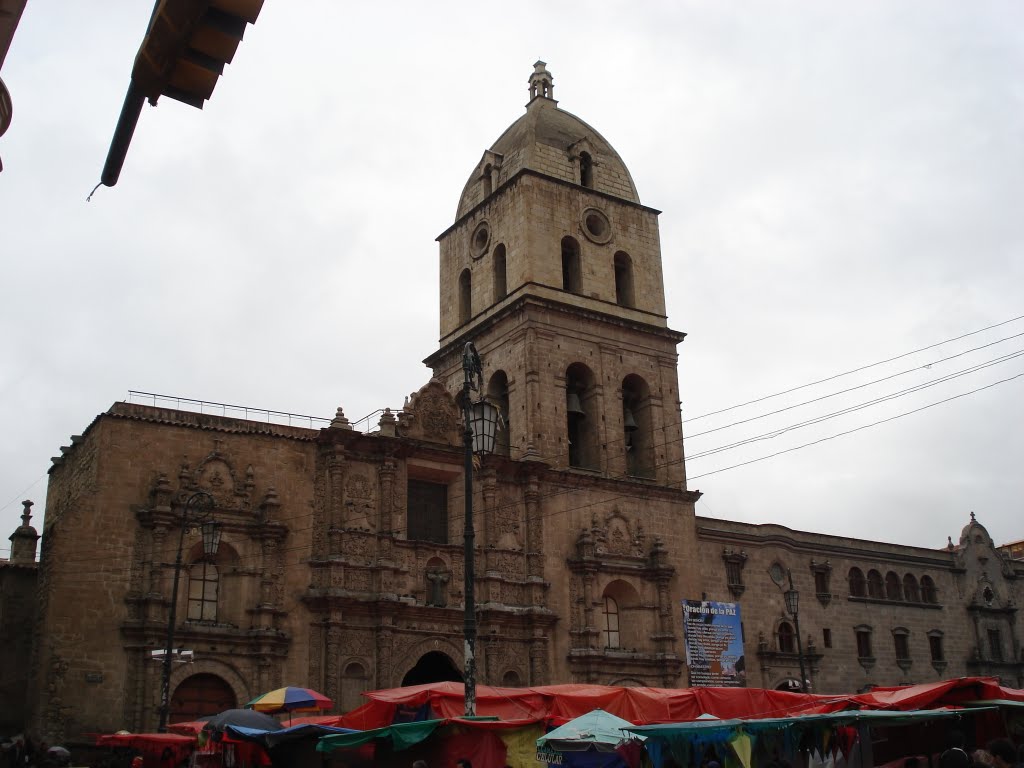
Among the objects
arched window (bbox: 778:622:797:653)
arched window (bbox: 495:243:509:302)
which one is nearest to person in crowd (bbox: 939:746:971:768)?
arched window (bbox: 778:622:797:653)

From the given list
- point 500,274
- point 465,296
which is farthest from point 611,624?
point 465,296

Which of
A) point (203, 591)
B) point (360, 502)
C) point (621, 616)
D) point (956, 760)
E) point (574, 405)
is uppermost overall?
point (574, 405)

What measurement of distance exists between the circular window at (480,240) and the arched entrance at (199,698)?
18265mm

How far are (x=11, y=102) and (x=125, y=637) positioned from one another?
20.4 m

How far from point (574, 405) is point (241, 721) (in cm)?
1975

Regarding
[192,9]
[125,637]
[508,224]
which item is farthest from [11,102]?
[508,224]

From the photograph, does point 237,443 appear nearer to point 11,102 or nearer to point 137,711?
point 137,711

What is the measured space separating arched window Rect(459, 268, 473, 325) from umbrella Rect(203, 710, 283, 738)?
2236cm

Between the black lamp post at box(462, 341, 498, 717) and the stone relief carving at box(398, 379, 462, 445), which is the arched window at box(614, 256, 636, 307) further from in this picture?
the black lamp post at box(462, 341, 498, 717)

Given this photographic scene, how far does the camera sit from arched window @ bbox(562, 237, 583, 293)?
36844mm

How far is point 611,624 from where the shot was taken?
109ft

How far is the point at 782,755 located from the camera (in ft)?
51.1

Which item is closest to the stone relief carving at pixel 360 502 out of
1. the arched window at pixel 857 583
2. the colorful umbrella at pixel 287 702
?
the colorful umbrella at pixel 287 702

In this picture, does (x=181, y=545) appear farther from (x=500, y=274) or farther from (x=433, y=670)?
(x=500, y=274)
